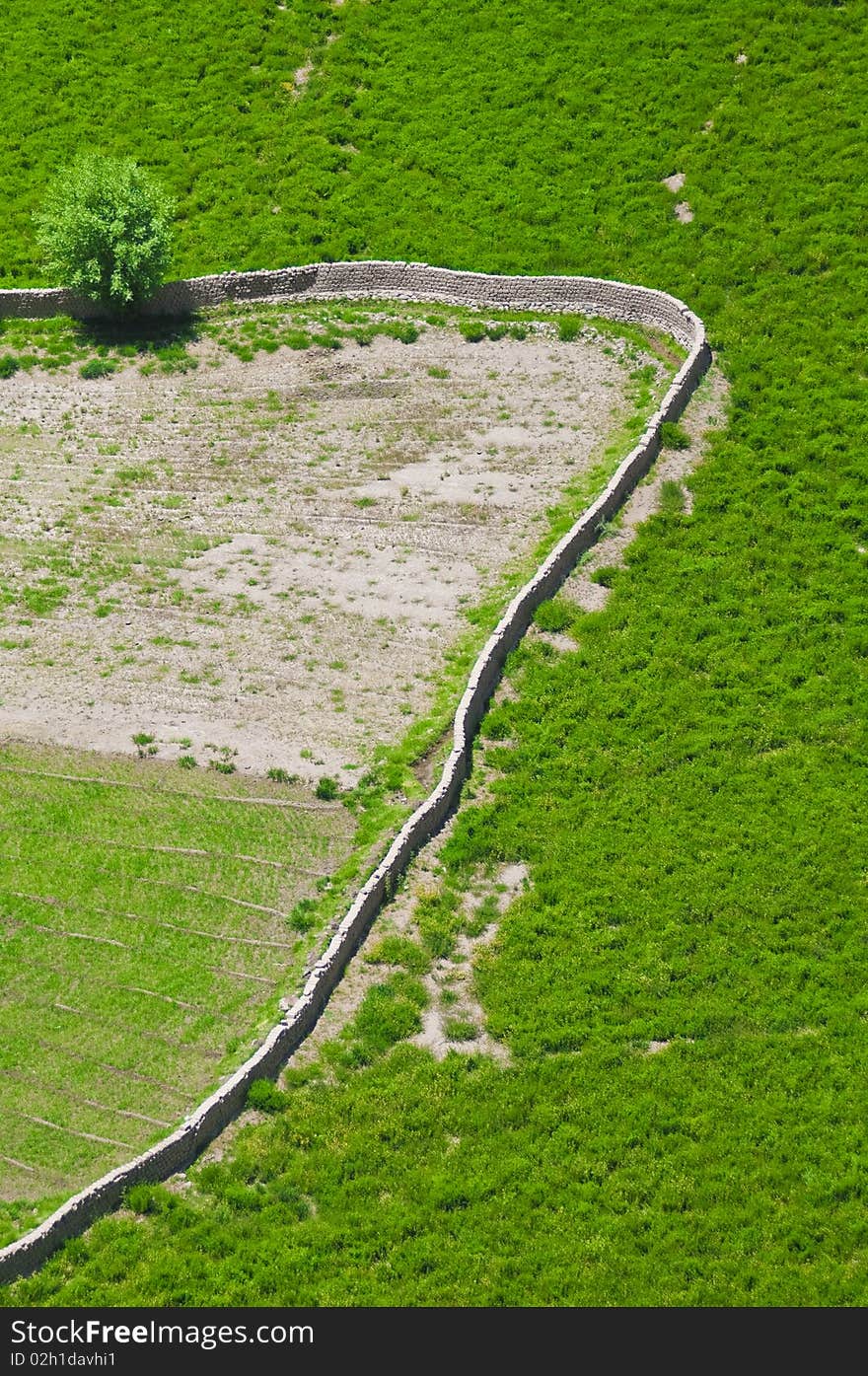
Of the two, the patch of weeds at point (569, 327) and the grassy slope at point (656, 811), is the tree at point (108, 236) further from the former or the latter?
the patch of weeds at point (569, 327)

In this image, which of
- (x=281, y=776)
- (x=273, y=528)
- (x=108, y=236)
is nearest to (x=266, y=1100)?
(x=281, y=776)

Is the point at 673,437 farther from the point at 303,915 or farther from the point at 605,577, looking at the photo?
the point at 303,915

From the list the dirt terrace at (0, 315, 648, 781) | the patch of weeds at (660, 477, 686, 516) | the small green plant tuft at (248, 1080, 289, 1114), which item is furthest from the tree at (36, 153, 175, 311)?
the small green plant tuft at (248, 1080, 289, 1114)

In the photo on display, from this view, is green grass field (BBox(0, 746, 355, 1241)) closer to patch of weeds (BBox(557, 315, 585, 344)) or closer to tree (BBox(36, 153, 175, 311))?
tree (BBox(36, 153, 175, 311))

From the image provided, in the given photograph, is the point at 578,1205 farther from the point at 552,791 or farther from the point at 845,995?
the point at 552,791

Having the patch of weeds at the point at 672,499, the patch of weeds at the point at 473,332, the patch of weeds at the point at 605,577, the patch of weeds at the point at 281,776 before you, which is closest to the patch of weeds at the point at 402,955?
the patch of weeds at the point at 281,776

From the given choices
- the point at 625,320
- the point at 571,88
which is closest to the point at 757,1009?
the point at 625,320

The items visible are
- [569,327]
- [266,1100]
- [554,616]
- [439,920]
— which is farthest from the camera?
[569,327]

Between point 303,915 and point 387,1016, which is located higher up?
point 303,915
